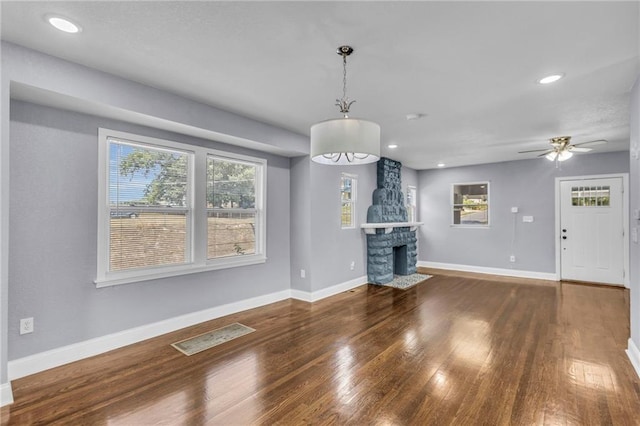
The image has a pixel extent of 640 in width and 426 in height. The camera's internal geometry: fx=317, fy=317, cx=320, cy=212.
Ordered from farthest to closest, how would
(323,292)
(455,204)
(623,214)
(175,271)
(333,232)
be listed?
1. (455,204)
2. (623,214)
3. (333,232)
4. (323,292)
5. (175,271)

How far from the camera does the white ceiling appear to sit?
1.92 m

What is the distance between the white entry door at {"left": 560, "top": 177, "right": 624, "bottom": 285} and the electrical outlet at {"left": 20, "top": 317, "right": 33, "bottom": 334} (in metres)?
8.15

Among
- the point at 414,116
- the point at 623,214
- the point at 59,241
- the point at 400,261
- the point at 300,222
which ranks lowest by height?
the point at 400,261

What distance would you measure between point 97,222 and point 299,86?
2335mm

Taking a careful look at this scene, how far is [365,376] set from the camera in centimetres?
262

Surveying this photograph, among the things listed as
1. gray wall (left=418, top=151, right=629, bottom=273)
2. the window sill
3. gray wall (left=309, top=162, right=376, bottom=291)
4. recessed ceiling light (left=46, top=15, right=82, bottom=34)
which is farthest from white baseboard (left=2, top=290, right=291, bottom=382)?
gray wall (left=418, top=151, right=629, bottom=273)

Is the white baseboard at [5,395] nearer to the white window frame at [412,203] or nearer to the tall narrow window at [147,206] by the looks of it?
the tall narrow window at [147,206]

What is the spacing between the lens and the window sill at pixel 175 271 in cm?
312

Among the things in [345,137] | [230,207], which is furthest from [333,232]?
[345,137]

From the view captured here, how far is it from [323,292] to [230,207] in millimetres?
2032

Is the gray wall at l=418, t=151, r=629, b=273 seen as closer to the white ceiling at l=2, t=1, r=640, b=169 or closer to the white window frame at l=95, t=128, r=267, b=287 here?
the white ceiling at l=2, t=1, r=640, b=169

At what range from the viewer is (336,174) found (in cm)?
548

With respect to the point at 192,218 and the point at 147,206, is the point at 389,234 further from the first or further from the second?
the point at 147,206

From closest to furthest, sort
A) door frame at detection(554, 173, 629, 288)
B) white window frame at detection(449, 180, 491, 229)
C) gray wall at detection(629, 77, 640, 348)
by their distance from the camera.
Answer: gray wall at detection(629, 77, 640, 348), door frame at detection(554, 173, 629, 288), white window frame at detection(449, 180, 491, 229)
